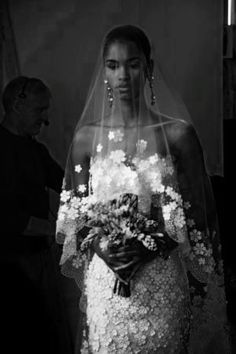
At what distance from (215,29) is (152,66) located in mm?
419

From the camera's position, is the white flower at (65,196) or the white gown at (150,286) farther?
the white flower at (65,196)

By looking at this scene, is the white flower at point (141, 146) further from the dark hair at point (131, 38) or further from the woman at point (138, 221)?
the dark hair at point (131, 38)

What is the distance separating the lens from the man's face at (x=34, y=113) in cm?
207

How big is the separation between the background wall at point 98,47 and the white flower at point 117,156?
38cm

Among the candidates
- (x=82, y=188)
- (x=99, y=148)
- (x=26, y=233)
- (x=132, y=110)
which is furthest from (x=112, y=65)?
(x=26, y=233)

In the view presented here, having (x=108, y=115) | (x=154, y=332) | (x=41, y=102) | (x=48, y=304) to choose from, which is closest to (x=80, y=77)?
(x=41, y=102)

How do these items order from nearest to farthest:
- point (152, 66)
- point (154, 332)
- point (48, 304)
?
point (154, 332) → point (152, 66) → point (48, 304)

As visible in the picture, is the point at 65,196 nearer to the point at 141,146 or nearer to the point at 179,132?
the point at 141,146

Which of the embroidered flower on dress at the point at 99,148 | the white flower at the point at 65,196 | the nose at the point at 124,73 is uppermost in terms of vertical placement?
the nose at the point at 124,73

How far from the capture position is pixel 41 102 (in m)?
2.10

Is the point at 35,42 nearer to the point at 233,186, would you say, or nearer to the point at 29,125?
the point at 29,125

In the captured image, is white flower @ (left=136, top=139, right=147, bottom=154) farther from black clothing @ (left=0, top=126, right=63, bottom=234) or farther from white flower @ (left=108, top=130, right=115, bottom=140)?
black clothing @ (left=0, top=126, right=63, bottom=234)

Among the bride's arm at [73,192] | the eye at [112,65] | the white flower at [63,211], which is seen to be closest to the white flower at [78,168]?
the bride's arm at [73,192]

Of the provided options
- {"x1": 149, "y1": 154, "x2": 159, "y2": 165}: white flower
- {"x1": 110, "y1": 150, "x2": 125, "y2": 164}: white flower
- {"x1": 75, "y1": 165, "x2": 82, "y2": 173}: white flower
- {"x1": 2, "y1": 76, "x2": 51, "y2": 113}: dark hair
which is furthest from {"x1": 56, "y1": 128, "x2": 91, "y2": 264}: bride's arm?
{"x1": 2, "y1": 76, "x2": 51, "y2": 113}: dark hair
